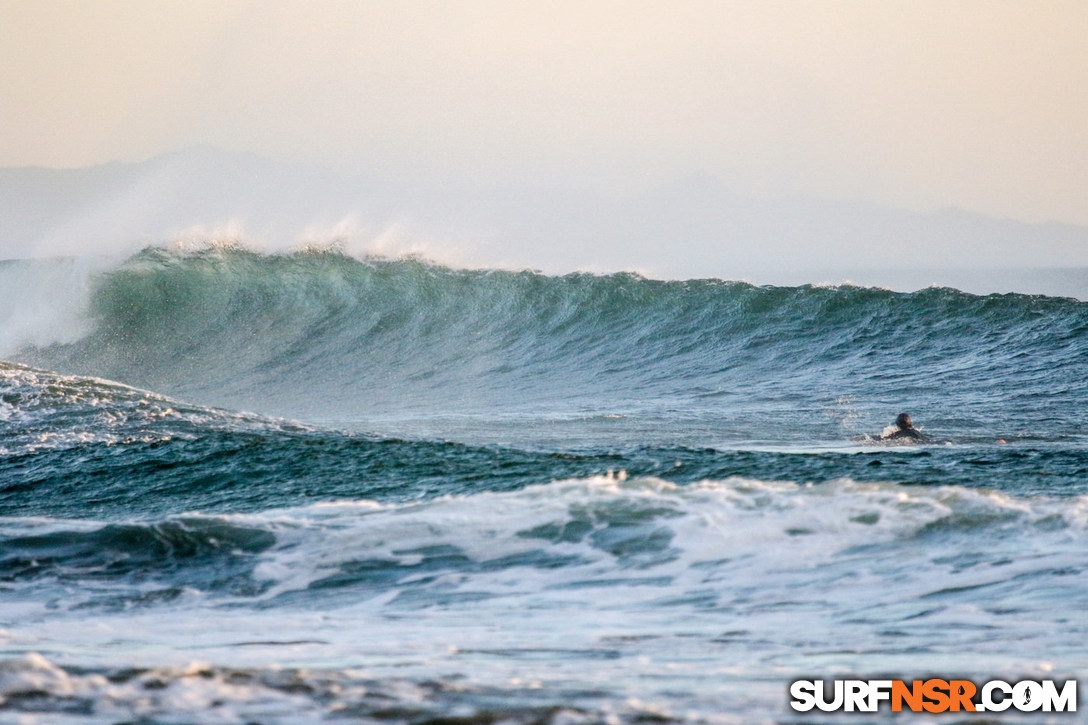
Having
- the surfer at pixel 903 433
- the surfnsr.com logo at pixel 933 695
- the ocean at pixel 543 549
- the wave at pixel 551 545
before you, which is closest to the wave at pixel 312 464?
the ocean at pixel 543 549

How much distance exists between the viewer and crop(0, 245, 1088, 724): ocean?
13.5 feet

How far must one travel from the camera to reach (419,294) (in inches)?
961

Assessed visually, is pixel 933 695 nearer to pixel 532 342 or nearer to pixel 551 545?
pixel 551 545

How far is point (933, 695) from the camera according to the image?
3863 mm

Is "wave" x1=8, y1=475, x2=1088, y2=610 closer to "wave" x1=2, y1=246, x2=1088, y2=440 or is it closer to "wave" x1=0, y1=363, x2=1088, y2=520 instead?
"wave" x1=0, y1=363, x2=1088, y2=520

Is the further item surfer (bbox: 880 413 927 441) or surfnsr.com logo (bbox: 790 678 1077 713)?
surfer (bbox: 880 413 927 441)

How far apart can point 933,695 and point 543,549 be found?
288cm

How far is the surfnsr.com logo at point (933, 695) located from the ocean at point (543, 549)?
0.09 m

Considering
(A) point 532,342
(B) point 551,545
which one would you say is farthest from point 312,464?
(A) point 532,342

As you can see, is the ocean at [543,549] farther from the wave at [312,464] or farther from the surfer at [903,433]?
the surfer at [903,433]

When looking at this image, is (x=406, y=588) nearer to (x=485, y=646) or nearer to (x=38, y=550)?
(x=485, y=646)

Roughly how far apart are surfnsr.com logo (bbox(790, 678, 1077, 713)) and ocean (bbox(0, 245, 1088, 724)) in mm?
86

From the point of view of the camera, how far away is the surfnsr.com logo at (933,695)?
147 inches

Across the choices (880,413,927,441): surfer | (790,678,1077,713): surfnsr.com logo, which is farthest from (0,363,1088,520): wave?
(790,678,1077,713): surfnsr.com logo
